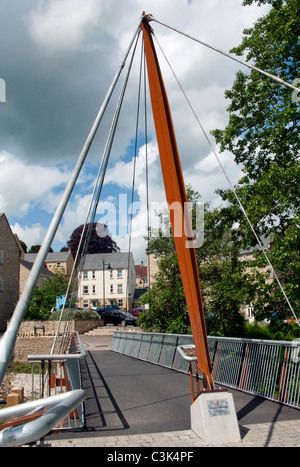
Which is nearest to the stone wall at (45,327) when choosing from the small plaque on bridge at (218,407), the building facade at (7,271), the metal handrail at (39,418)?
the building facade at (7,271)

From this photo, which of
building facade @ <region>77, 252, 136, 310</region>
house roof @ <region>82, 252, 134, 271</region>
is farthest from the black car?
house roof @ <region>82, 252, 134, 271</region>

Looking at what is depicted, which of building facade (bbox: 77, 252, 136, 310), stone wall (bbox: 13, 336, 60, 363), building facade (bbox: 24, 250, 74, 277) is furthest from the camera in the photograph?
building facade (bbox: 24, 250, 74, 277)

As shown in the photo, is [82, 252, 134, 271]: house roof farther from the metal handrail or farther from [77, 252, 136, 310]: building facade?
the metal handrail

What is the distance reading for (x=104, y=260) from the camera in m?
75.6

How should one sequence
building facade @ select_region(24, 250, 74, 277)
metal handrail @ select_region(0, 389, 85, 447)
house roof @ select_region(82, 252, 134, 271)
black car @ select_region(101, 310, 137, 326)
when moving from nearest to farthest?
metal handrail @ select_region(0, 389, 85, 447), black car @ select_region(101, 310, 137, 326), house roof @ select_region(82, 252, 134, 271), building facade @ select_region(24, 250, 74, 277)

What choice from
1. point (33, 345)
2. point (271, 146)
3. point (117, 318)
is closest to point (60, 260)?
point (117, 318)

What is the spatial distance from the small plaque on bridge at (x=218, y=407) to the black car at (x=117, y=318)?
3800 cm

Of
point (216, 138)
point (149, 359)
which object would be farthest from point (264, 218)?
point (149, 359)

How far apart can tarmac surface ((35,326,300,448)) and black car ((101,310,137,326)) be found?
33326mm

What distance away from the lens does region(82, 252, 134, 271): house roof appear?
73625mm

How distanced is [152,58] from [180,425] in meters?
6.36

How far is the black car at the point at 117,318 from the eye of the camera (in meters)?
43.1

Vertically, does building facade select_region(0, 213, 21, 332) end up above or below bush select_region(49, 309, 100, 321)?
above

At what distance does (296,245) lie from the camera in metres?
10.9
